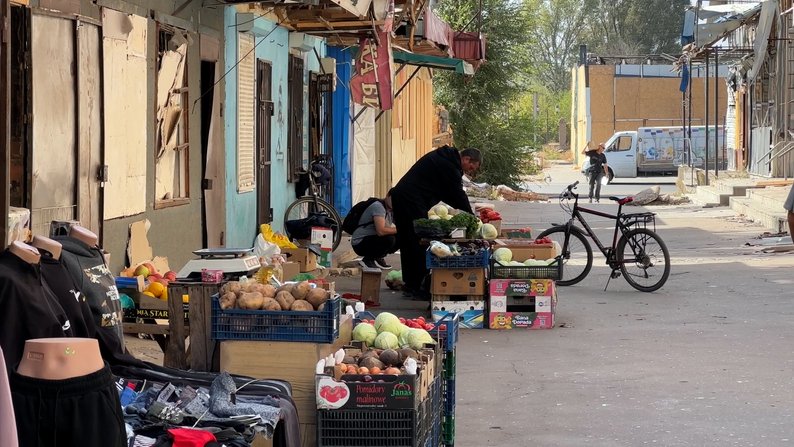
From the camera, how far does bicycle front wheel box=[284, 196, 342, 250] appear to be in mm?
16828

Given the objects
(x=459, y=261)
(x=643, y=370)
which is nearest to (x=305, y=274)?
(x=459, y=261)

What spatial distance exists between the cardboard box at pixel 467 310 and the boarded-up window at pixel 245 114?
3.76 metres

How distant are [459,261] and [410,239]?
4.52ft

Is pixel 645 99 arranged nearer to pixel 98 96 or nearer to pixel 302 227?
pixel 302 227

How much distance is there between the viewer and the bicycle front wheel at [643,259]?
13883mm

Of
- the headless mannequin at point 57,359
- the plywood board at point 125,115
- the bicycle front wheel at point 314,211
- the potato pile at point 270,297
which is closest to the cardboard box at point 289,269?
the plywood board at point 125,115

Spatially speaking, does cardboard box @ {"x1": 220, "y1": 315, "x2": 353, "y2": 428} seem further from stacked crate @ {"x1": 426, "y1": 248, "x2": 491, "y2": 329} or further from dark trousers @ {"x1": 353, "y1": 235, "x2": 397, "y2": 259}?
dark trousers @ {"x1": 353, "y1": 235, "x2": 397, "y2": 259}

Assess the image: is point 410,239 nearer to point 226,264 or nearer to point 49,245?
point 226,264

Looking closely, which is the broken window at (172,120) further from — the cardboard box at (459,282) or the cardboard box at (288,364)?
the cardboard box at (288,364)

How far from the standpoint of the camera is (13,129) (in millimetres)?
8141

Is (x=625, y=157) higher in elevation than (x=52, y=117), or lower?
higher

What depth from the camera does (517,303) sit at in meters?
11.7

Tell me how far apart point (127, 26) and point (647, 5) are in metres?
79.3

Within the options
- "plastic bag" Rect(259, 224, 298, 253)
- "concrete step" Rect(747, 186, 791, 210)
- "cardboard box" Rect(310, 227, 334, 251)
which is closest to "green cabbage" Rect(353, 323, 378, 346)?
"plastic bag" Rect(259, 224, 298, 253)
